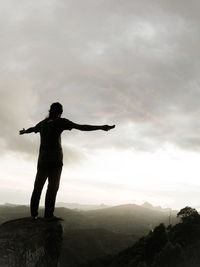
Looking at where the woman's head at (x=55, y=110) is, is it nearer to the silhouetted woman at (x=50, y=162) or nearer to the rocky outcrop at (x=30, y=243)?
the silhouetted woman at (x=50, y=162)

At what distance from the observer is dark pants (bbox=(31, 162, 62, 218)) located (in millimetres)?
7340

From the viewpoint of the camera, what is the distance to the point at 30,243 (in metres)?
6.41

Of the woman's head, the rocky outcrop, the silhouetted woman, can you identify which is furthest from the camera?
the woman's head

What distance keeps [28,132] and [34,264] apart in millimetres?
3200

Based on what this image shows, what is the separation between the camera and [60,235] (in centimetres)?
708

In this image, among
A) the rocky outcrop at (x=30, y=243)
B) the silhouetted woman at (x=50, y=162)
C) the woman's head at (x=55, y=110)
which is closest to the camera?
the rocky outcrop at (x=30, y=243)

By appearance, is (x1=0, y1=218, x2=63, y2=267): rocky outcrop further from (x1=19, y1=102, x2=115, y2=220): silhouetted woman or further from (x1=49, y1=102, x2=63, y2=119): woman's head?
(x1=49, y1=102, x2=63, y2=119): woman's head

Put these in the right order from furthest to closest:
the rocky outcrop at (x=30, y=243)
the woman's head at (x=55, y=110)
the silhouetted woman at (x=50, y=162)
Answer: the woman's head at (x=55, y=110)
the silhouetted woman at (x=50, y=162)
the rocky outcrop at (x=30, y=243)

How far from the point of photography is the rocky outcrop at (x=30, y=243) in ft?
20.5

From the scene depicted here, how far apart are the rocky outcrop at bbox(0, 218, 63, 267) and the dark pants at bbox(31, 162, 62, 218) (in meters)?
0.33

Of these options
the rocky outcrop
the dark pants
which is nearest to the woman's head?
the dark pants

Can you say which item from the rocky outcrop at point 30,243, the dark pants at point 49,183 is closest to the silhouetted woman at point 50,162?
the dark pants at point 49,183

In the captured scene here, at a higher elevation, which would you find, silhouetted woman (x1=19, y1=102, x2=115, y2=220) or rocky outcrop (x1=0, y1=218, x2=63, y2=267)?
silhouetted woman (x1=19, y1=102, x2=115, y2=220)

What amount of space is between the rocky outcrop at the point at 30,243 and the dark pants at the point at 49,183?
1.07 ft
